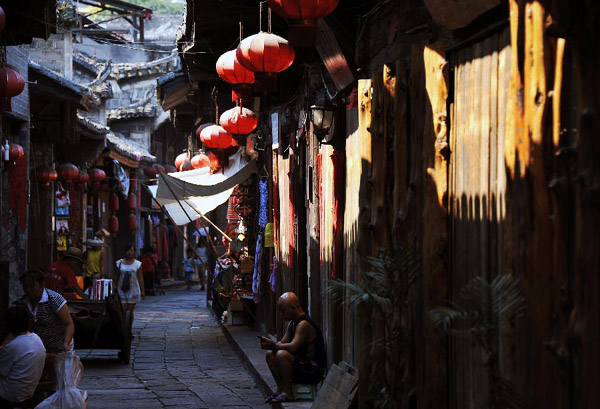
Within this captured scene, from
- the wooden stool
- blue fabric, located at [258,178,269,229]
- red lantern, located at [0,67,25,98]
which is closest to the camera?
the wooden stool

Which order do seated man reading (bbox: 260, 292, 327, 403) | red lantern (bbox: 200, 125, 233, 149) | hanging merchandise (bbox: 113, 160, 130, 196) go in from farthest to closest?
1. hanging merchandise (bbox: 113, 160, 130, 196)
2. red lantern (bbox: 200, 125, 233, 149)
3. seated man reading (bbox: 260, 292, 327, 403)

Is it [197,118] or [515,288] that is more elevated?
[197,118]

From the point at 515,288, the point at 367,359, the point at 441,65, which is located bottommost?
the point at 367,359

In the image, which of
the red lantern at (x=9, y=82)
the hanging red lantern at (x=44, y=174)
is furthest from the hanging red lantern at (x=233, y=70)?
the hanging red lantern at (x=44, y=174)

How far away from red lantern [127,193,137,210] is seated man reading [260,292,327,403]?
29.8 metres

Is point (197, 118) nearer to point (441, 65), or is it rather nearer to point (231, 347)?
point (231, 347)

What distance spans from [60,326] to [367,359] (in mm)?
3681

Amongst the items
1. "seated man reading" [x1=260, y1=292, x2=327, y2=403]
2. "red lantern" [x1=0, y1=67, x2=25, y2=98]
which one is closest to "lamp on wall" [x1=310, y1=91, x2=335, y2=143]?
"seated man reading" [x1=260, y1=292, x2=327, y2=403]

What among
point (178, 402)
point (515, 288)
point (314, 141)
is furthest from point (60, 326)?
point (515, 288)

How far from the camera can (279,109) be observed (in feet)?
54.7

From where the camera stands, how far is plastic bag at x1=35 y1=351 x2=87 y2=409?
354 inches

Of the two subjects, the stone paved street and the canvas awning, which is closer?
the stone paved street

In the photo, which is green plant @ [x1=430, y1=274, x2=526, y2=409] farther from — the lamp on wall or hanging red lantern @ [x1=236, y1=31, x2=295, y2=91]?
hanging red lantern @ [x1=236, y1=31, x2=295, y2=91]

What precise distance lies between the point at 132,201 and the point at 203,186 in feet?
68.0
